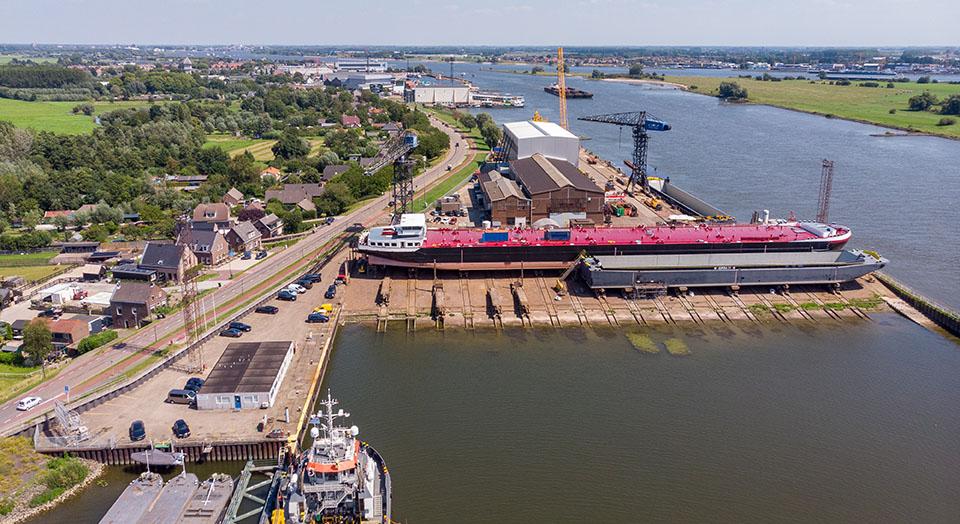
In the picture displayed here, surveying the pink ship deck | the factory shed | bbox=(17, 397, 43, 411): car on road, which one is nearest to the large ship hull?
the pink ship deck

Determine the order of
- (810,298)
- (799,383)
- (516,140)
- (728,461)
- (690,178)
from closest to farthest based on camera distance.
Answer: (728,461), (799,383), (810,298), (516,140), (690,178)

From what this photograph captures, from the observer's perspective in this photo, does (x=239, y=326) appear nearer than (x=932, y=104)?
Yes

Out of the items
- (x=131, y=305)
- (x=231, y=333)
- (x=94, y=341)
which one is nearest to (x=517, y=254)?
(x=231, y=333)

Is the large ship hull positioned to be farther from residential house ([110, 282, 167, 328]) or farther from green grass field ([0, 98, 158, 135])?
green grass field ([0, 98, 158, 135])

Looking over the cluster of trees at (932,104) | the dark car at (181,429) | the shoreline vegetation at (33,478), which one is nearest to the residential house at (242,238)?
the dark car at (181,429)

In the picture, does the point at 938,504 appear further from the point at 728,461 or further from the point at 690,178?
the point at 690,178

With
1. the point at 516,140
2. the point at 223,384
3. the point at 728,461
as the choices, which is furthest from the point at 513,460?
the point at 516,140

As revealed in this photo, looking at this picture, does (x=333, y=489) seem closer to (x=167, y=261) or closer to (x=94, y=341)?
(x=94, y=341)
